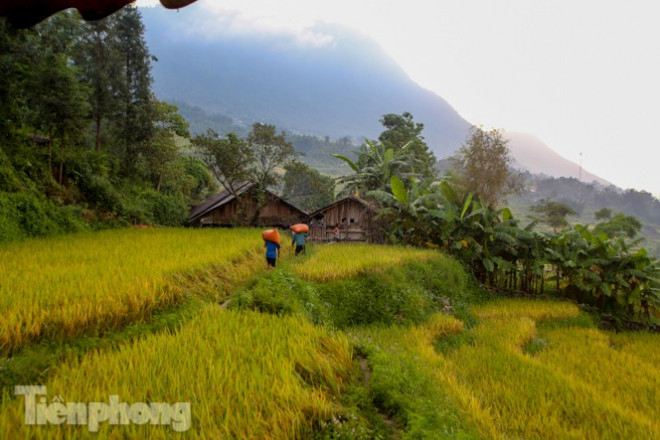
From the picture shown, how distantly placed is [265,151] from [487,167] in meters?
13.1

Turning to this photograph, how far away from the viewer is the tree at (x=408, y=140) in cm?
2720

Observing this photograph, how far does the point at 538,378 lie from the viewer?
5.29m

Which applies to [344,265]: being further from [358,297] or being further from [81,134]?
[81,134]

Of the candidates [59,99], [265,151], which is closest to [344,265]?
[59,99]

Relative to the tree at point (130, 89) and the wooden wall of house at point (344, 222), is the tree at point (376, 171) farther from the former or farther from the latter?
the tree at point (130, 89)

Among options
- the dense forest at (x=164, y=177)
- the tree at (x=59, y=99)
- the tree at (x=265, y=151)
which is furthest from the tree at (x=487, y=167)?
the tree at (x=59, y=99)

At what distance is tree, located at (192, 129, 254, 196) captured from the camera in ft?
69.4

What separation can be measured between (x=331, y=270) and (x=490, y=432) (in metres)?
4.79

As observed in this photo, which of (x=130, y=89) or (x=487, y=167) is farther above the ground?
(x=130, y=89)

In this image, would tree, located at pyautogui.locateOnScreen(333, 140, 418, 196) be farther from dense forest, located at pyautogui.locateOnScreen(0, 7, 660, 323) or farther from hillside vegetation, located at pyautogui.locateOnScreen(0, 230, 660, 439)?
hillside vegetation, located at pyautogui.locateOnScreen(0, 230, 660, 439)

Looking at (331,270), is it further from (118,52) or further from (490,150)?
(118,52)

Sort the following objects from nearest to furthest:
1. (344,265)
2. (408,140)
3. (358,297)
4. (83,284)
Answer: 1. (83,284)
2. (358,297)
3. (344,265)
4. (408,140)

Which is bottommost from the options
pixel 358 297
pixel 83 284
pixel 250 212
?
pixel 358 297

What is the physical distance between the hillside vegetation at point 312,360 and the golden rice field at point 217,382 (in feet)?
0.05
